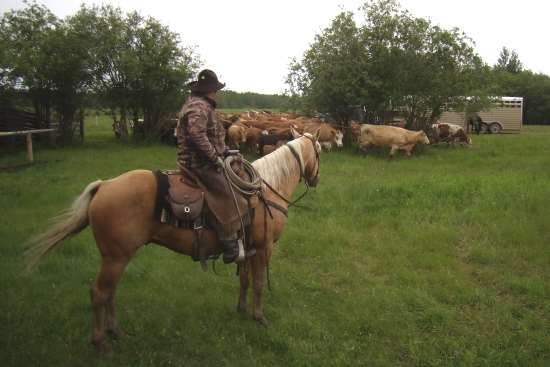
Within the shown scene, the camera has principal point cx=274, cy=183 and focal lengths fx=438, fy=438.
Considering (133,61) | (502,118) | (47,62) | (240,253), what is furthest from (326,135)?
(502,118)

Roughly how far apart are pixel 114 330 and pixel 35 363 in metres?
0.73

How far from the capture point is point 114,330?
443 cm

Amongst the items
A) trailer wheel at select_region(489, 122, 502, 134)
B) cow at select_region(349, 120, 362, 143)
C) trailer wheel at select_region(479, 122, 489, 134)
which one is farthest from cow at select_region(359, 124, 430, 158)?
trailer wheel at select_region(489, 122, 502, 134)

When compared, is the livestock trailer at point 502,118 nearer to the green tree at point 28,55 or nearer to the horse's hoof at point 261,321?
the green tree at point 28,55

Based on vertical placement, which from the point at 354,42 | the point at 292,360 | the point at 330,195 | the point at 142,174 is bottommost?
the point at 292,360

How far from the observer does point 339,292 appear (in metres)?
5.52

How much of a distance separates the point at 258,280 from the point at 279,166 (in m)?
1.30

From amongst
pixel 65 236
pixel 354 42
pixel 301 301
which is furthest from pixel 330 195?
pixel 354 42

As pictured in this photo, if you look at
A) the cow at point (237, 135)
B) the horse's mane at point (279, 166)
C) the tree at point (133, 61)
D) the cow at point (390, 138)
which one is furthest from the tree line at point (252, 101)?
the horse's mane at point (279, 166)

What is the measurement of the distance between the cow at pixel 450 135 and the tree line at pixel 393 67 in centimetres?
178

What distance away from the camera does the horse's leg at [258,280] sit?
470cm

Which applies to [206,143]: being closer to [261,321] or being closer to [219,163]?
[219,163]

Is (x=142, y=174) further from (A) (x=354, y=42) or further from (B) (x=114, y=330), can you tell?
(A) (x=354, y=42)

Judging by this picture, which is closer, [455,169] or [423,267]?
[423,267]
